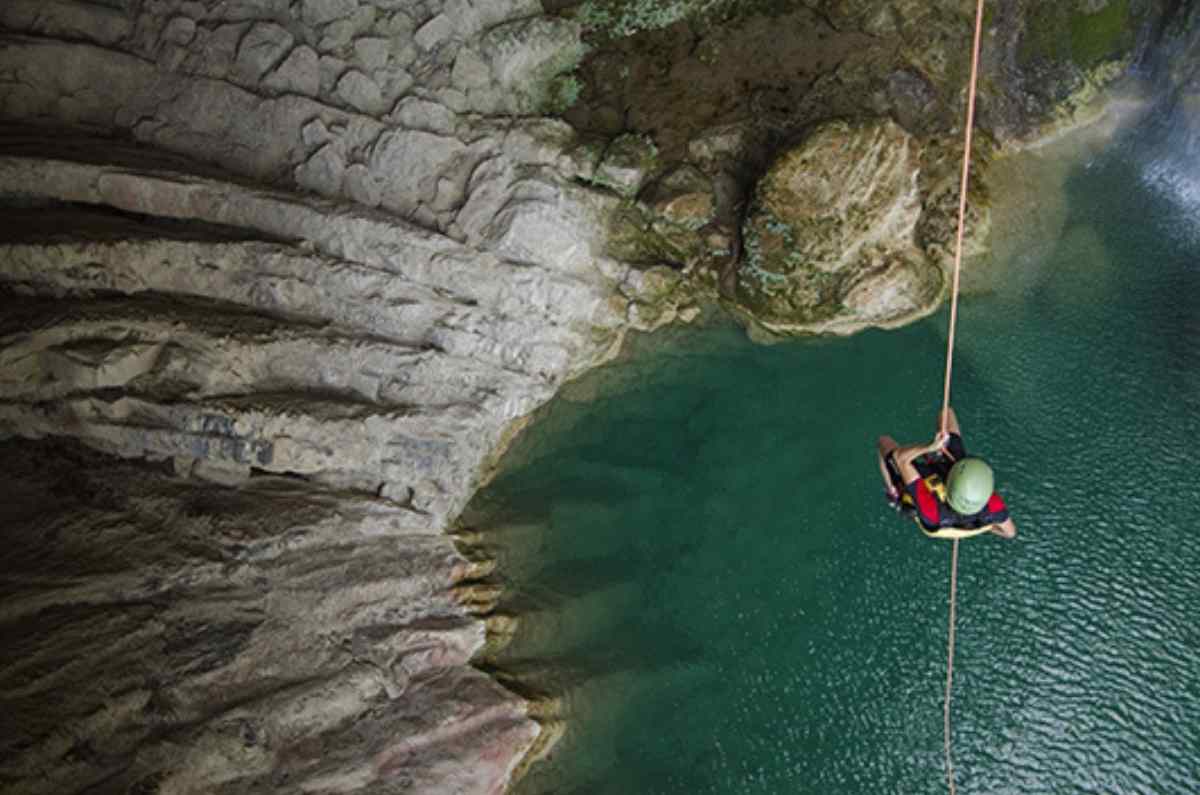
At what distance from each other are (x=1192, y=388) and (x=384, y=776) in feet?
34.0

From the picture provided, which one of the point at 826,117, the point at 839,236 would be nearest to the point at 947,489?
the point at 839,236

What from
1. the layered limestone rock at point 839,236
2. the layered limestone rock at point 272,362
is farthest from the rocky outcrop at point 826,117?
the layered limestone rock at point 272,362

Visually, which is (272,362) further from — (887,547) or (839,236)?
(887,547)

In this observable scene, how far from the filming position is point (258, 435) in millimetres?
9727

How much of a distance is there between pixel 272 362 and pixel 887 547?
7646 millimetres

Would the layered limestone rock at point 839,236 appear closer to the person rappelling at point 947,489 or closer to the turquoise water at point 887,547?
the turquoise water at point 887,547

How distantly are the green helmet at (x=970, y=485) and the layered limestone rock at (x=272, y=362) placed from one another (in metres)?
5.00

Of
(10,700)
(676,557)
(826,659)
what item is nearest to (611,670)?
(676,557)

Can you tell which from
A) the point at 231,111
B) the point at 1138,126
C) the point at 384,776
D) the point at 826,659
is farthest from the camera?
the point at 1138,126

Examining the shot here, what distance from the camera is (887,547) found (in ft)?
32.9

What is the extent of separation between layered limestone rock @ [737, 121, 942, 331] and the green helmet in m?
4.57

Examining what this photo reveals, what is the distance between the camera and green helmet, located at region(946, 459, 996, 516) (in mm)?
7316

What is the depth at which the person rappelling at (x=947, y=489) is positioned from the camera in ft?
24.3

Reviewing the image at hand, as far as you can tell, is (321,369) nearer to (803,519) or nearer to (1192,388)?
(803,519)
